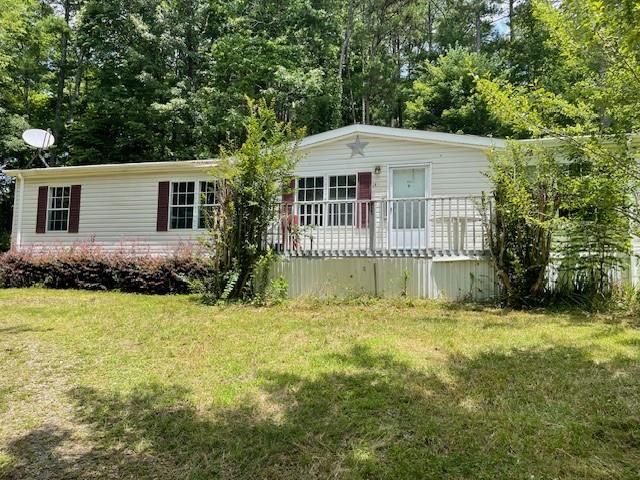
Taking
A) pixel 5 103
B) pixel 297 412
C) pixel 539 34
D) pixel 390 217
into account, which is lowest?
pixel 297 412

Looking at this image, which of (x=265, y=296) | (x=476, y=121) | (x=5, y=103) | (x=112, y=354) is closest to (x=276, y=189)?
(x=265, y=296)

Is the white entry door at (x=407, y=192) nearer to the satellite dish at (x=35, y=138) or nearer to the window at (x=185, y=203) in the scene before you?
the window at (x=185, y=203)

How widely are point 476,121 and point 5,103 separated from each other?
20862 millimetres

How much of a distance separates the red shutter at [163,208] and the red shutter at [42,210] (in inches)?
141

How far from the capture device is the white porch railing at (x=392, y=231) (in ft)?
25.6

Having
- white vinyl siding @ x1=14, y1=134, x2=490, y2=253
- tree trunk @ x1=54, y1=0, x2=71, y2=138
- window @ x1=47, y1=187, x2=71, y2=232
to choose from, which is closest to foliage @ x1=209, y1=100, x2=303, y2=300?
white vinyl siding @ x1=14, y1=134, x2=490, y2=253

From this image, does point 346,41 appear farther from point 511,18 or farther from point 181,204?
point 181,204

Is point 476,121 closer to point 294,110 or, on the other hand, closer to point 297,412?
point 294,110

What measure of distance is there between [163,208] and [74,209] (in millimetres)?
2809

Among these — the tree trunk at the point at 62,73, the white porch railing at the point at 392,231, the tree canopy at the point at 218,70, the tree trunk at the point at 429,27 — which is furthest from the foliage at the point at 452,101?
the tree trunk at the point at 62,73

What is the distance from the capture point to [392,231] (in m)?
8.70

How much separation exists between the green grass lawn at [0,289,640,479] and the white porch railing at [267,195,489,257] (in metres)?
2.28

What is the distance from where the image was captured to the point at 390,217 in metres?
8.22

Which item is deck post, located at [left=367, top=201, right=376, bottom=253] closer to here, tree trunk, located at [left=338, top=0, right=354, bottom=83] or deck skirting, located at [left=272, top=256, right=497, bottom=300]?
deck skirting, located at [left=272, top=256, right=497, bottom=300]
